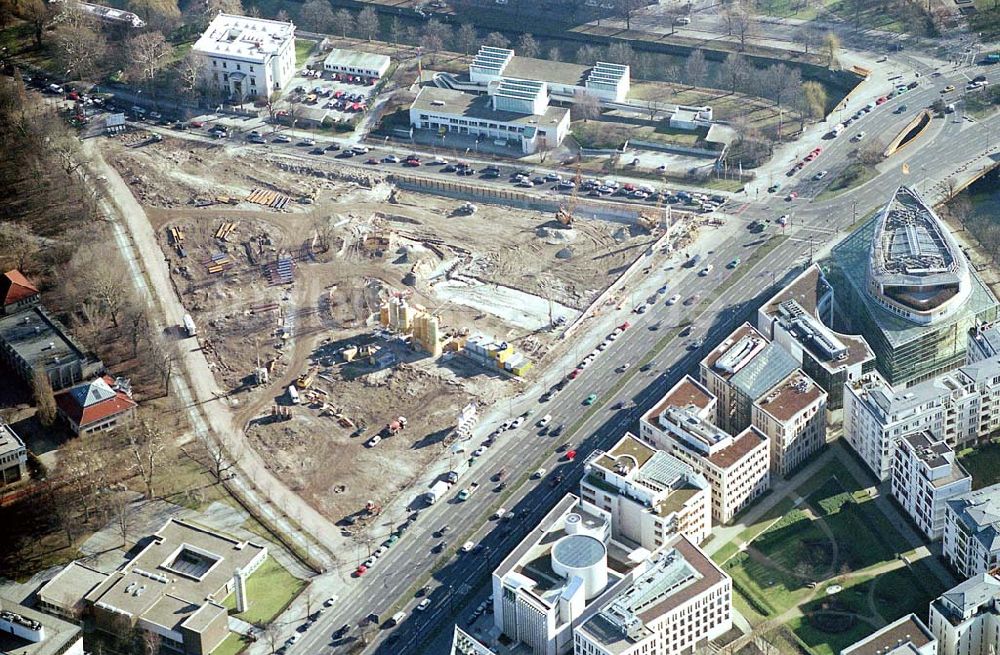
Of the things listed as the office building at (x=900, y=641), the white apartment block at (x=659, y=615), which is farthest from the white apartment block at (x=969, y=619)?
the white apartment block at (x=659, y=615)

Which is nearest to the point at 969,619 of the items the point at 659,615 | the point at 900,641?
the point at 900,641

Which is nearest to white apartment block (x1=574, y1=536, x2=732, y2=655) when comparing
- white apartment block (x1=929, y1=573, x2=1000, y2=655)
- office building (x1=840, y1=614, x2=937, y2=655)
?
office building (x1=840, y1=614, x2=937, y2=655)

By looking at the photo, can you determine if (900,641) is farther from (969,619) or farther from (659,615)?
(659,615)

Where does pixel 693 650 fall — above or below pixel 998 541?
below

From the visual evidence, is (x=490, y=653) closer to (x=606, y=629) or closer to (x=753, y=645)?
(x=606, y=629)

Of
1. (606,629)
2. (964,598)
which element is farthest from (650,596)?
(964,598)

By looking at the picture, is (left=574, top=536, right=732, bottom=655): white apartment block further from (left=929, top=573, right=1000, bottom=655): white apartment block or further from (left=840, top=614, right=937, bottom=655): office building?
(left=929, top=573, right=1000, bottom=655): white apartment block
